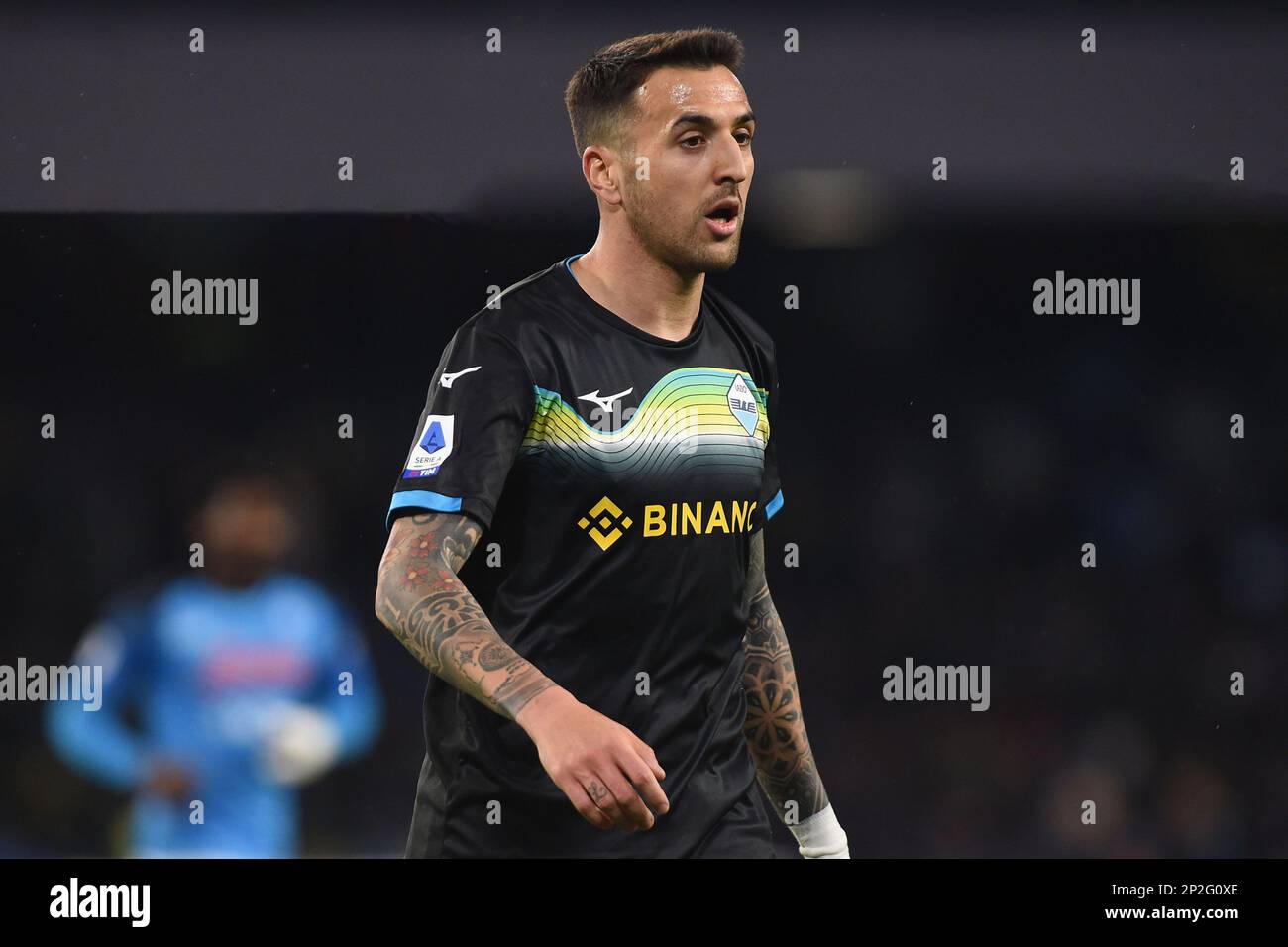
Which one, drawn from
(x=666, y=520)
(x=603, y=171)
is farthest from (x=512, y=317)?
(x=666, y=520)

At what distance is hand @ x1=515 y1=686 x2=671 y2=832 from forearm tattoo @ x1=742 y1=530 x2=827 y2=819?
0.90 meters

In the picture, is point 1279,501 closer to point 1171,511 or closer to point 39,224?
point 1171,511

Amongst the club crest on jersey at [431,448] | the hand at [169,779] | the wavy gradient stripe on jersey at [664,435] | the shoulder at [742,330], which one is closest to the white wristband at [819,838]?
the wavy gradient stripe on jersey at [664,435]

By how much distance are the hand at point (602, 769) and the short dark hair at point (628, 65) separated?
4.37 feet

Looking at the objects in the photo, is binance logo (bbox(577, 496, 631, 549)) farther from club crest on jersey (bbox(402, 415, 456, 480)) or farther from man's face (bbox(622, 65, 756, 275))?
man's face (bbox(622, 65, 756, 275))

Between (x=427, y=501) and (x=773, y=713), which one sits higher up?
(x=427, y=501)

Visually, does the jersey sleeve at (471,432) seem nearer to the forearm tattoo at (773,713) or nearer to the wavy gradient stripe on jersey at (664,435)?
the wavy gradient stripe on jersey at (664,435)

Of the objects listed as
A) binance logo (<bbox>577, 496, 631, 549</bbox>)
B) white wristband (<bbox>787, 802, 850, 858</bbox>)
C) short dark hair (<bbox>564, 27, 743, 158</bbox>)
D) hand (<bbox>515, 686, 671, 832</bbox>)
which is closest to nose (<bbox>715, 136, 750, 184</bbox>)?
short dark hair (<bbox>564, 27, 743, 158</bbox>)

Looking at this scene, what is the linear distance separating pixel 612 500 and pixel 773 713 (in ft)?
2.31

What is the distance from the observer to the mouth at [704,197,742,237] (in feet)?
10.3

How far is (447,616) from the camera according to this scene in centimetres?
271

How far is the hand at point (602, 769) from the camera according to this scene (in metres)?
2.44

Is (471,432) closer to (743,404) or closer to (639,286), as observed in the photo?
(639,286)

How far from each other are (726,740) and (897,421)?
360 centimetres
